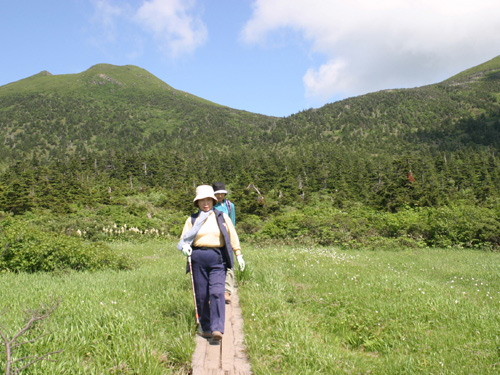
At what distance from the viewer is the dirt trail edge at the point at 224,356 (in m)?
3.68

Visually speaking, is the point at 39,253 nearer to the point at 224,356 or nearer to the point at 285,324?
the point at 224,356

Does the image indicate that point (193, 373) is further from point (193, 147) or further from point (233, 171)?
point (193, 147)

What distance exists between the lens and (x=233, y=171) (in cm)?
6662

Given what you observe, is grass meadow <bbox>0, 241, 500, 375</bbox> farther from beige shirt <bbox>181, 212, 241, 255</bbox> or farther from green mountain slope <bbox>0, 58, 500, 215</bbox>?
green mountain slope <bbox>0, 58, 500, 215</bbox>

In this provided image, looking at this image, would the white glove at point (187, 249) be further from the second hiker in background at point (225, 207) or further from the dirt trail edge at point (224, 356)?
the second hiker in background at point (225, 207)

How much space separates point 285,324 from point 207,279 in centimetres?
123

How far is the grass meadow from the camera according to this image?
362 cm

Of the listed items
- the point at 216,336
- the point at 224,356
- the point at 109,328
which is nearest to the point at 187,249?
the point at 216,336

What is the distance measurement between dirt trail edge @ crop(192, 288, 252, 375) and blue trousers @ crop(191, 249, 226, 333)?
0.28 meters

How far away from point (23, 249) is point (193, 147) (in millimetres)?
101349

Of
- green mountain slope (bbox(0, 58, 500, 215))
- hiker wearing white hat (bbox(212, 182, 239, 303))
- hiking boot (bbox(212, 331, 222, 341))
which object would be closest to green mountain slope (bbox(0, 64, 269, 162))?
green mountain slope (bbox(0, 58, 500, 215))

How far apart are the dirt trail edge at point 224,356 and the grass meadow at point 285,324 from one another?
11 centimetres

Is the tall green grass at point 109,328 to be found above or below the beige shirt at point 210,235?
below

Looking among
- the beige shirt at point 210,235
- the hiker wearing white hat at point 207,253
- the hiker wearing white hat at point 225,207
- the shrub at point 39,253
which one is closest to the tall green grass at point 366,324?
the hiker wearing white hat at point 225,207
